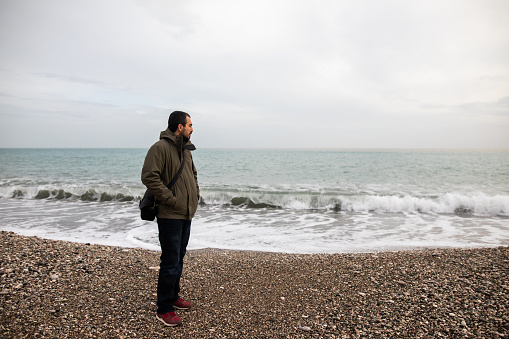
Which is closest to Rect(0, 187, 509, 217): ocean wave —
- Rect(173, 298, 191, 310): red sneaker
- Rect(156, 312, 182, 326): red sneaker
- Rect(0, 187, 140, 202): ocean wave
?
Rect(0, 187, 140, 202): ocean wave

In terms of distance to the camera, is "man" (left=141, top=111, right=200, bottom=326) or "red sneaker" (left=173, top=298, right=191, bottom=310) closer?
"man" (left=141, top=111, right=200, bottom=326)

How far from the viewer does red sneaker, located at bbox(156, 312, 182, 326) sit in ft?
11.3

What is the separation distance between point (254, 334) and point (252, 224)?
7815 millimetres

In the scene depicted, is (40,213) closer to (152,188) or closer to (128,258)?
(128,258)

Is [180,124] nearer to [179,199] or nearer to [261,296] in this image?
[179,199]

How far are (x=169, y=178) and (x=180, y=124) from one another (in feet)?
2.01

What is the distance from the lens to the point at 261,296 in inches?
175

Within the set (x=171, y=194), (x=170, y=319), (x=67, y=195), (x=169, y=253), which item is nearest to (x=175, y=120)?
(x=171, y=194)

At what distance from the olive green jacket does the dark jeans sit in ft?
0.37

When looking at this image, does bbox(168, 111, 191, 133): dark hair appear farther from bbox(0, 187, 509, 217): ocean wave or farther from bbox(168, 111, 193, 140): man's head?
bbox(0, 187, 509, 217): ocean wave

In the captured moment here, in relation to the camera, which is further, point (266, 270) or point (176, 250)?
point (266, 270)

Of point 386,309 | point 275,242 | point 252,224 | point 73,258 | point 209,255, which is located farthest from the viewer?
point 252,224

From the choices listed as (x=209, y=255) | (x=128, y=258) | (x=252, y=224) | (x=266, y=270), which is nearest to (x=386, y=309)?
(x=266, y=270)

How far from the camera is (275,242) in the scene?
879 cm
